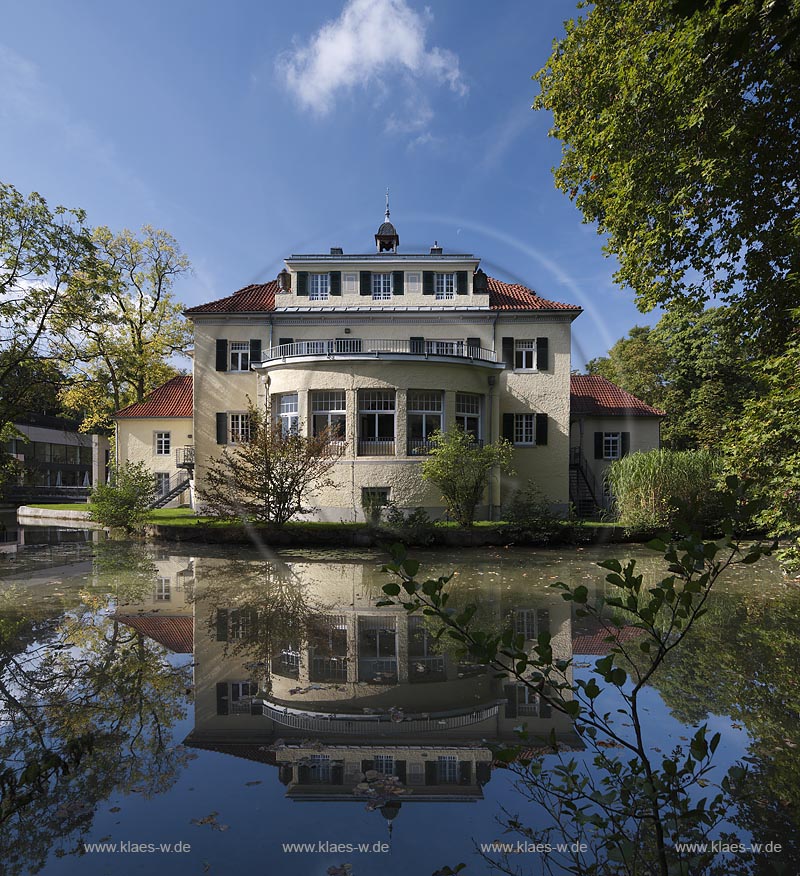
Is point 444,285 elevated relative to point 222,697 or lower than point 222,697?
elevated

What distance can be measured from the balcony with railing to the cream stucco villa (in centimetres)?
7

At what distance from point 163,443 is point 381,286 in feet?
47.7

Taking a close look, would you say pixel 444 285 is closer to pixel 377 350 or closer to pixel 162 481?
pixel 377 350

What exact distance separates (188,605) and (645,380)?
31981 millimetres

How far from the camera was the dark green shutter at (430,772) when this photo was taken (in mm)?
3686

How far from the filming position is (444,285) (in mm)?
23422

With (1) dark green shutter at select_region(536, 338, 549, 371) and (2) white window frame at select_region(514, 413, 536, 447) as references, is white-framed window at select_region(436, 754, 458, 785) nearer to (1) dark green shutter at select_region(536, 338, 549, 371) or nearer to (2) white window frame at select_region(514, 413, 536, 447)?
(2) white window frame at select_region(514, 413, 536, 447)

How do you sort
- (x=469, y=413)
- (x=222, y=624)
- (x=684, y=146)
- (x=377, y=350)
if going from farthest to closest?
(x=469, y=413) → (x=377, y=350) → (x=684, y=146) → (x=222, y=624)

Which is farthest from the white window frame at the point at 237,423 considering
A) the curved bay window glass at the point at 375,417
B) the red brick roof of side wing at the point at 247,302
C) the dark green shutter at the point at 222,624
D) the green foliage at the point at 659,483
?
the dark green shutter at the point at 222,624

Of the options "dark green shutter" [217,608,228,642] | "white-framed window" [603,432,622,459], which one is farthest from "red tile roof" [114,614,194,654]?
"white-framed window" [603,432,622,459]

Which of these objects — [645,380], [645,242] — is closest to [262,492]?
[645,242]

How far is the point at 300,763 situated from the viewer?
3.90 metres

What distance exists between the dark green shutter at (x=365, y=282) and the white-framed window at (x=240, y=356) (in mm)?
5762

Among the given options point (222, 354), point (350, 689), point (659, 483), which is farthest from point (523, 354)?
point (350, 689)
